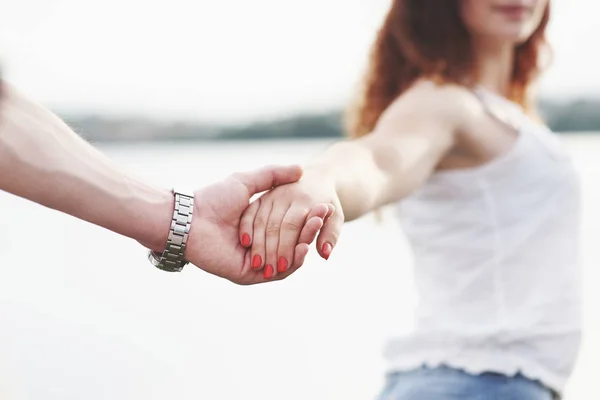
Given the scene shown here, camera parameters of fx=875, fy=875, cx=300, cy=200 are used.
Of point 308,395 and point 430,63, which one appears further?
point 308,395

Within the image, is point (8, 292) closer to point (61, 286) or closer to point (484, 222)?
point (61, 286)

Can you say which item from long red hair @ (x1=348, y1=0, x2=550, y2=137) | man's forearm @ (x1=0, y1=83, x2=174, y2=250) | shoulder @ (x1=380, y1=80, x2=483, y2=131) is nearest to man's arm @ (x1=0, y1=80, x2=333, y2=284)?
man's forearm @ (x1=0, y1=83, x2=174, y2=250)

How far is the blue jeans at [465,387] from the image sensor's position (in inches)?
57.4

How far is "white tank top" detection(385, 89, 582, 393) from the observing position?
59.2 inches

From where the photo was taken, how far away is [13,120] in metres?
1.05

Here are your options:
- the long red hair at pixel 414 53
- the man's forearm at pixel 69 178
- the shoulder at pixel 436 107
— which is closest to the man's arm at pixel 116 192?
the man's forearm at pixel 69 178

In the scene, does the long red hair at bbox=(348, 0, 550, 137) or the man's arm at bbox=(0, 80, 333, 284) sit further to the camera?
the long red hair at bbox=(348, 0, 550, 137)

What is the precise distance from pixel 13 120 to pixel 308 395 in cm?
247

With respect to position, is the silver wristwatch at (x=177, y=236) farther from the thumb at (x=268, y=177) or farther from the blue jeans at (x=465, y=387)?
the blue jeans at (x=465, y=387)

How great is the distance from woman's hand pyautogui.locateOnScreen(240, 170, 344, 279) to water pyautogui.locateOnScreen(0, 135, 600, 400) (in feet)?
2.73

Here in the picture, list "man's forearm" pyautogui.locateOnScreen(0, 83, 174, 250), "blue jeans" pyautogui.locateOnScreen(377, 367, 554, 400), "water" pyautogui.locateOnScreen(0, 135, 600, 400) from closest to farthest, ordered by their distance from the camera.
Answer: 1. "man's forearm" pyautogui.locateOnScreen(0, 83, 174, 250)
2. "blue jeans" pyautogui.locateOnScreen(377, 367, 554, 400)
3. "water" pyautogui.locateOnScreen(0, 135, 600, 400)

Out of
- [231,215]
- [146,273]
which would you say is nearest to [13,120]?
[231,215]

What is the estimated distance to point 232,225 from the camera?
1.30 m

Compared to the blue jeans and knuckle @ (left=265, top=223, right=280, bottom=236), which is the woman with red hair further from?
knuckle @ (left=265, top=223, right=280, bottom=236)
